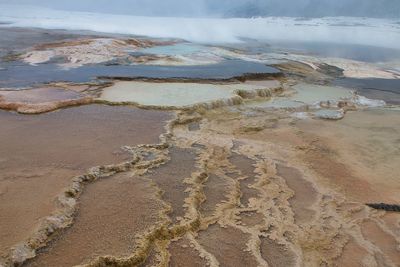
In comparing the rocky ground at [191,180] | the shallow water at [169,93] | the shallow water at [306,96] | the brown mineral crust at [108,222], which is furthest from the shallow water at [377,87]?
the brown mineral crust at [108,222]

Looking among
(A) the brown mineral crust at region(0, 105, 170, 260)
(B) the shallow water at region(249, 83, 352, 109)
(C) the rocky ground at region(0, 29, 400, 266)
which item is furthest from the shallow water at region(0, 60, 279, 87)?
(A) the brown mineral crust at region(0, 105, 170, 260)

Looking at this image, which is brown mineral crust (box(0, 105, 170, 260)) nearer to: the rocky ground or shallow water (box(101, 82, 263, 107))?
the rocky ground

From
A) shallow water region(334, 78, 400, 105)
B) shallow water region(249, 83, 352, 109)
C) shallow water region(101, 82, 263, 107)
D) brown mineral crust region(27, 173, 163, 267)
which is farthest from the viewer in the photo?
shallow water region(334, 78, 400, 105)

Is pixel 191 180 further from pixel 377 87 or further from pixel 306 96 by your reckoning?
pixel 377 87

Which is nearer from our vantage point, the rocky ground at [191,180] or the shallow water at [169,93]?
the rocky ground at [191,180]

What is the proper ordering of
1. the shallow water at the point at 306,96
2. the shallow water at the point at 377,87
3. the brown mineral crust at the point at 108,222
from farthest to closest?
1. the shallow water at the point at 377,87
2. the shallow water at the point at 306,96
3. the brown mineral crust at the point at 108,222

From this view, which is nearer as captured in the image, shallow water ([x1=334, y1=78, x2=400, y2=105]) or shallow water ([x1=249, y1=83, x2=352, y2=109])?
shallow water ([x1=249, y1=83, x2=352, y2=109])

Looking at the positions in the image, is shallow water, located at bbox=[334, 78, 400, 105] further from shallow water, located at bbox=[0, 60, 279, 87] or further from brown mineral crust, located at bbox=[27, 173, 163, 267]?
brown mineral crust, located at bbox=[27, 173, 163, 267]

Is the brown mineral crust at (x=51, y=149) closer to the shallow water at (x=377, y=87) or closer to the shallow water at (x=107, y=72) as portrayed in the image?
the shallow water at (x=107, y=72)

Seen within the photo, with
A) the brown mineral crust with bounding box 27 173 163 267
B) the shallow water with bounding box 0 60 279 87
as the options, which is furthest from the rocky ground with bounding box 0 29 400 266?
the shallow water with bounding box 0 60 279 87

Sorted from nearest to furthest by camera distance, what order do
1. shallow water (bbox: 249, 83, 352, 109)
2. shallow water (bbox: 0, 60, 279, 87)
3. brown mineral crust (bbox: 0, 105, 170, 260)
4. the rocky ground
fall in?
the rocky ground, brown mineral crust (bbox: 0, 105, 170, 260), shallow water (bbox: 249, 83, 352, 109), shallow water (bbox: 0, 60, 279, 87)

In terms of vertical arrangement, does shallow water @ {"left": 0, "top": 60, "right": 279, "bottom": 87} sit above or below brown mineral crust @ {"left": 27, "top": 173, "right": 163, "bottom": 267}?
above

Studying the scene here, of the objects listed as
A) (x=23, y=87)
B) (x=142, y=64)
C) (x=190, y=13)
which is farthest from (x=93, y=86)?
(x=190, y=13)
